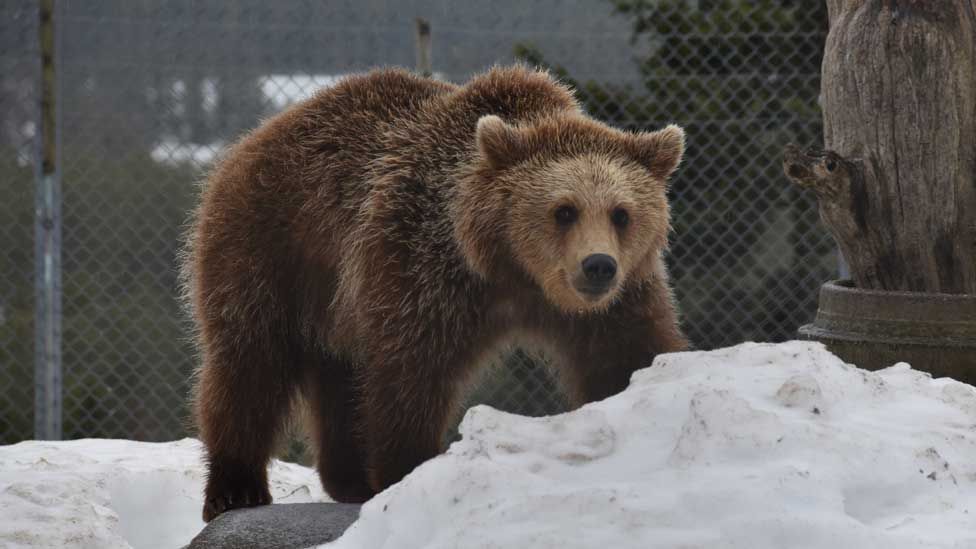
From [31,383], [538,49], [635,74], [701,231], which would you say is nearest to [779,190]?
[701,231]

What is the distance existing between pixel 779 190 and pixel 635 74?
111 centimetres

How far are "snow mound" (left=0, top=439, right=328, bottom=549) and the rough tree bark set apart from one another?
242cm

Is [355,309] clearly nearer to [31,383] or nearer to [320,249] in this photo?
[320,249]

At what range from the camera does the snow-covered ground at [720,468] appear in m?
2.60

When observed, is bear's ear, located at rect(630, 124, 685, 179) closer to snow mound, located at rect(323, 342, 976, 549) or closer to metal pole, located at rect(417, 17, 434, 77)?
snow mound, located at rect(323, 342, 976, 549)

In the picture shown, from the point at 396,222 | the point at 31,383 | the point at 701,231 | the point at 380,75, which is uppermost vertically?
the point at 380,75

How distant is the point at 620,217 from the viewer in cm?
→ 369

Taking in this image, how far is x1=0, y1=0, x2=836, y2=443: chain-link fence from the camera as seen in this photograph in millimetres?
6891

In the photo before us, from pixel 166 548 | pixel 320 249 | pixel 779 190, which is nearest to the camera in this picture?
pixel 320 249

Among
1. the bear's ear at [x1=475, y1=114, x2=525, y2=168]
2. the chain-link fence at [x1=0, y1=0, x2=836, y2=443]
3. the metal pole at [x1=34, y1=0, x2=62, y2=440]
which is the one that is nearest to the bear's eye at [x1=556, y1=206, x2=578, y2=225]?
the bear's ear at [x1=475, y1=114, x2=525, y2=168]

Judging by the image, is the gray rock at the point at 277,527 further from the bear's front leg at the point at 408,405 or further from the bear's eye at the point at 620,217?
the bear's eye at the point at 620,217

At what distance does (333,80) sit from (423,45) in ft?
1.78

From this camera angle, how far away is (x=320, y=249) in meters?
4.17

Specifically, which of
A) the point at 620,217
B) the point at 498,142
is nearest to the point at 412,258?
the point at 498,142
